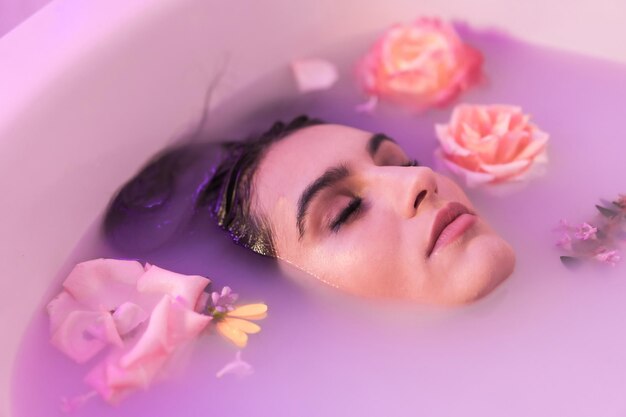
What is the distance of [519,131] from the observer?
48.8 inches

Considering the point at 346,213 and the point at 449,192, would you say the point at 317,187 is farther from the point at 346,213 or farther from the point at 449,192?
the point at 449,192

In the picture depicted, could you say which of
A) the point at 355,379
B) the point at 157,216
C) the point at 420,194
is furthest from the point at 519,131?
the point at 157,216

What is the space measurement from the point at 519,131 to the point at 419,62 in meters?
0.27

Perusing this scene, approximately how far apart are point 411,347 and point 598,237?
1.22ft

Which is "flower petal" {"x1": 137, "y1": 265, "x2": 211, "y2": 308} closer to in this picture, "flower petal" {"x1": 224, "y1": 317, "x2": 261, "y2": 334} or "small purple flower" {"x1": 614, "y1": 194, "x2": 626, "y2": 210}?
"flower petal" {"x1": 224, "y1": 317, "x2": 261, "y2": 334}

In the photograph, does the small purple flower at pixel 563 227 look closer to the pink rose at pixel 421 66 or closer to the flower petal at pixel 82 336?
the pink rose at pixel 421 66

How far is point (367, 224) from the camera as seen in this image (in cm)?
100

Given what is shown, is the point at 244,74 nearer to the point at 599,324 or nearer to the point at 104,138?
the point at 104,138

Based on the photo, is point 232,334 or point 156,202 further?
point 156,202

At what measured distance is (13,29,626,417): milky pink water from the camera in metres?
1.00

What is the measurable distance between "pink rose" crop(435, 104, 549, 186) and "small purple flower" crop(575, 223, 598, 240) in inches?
6.0

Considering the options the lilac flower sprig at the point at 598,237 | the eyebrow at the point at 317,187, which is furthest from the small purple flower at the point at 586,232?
the eyebrow at the point at 317,187

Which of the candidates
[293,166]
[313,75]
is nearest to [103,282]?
[293,166]

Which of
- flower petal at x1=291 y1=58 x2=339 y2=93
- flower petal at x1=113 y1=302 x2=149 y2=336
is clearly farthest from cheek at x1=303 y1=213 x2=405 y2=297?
flower petal at x1=291 y1=58 x2=339 y2=93
